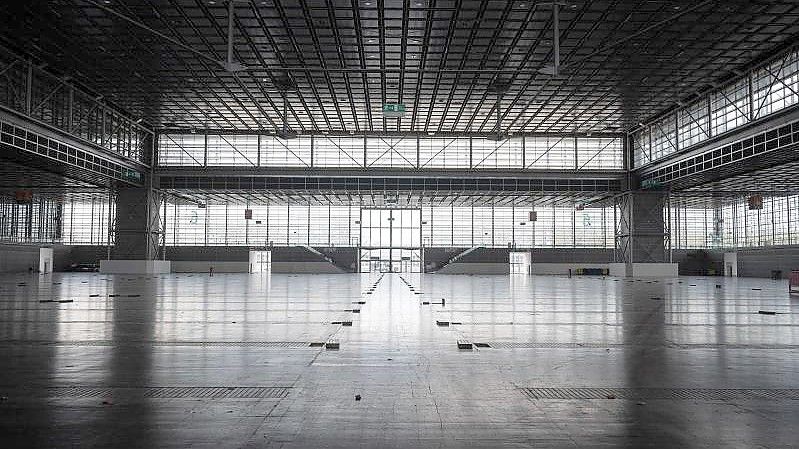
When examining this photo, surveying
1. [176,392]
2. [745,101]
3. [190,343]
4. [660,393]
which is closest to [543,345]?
[660,393]

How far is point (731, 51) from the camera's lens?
1435 inches

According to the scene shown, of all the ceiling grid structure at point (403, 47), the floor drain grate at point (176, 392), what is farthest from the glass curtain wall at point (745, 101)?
the floor drain grate at point (176, 392)

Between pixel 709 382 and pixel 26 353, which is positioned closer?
pixel 709 382

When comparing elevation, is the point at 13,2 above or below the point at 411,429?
above

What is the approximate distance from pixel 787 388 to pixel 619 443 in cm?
338

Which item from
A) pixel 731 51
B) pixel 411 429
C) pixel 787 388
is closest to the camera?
pixel 411 429

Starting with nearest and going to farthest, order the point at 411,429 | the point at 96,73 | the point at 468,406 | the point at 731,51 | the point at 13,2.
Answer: the point at 411,429, the point at 468,406, the point at 13,2, the point at 731,51, the point at 96,73

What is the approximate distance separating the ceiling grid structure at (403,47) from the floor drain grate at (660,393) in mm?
21833

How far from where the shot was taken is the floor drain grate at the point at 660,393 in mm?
6379

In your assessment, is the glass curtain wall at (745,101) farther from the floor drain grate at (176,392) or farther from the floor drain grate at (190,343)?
the floor drain grate at (176,392)

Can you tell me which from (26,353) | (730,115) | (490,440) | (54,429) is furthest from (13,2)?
(730,115)

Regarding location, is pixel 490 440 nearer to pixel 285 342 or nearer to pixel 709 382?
pixel 709 382

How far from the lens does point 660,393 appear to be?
21.6ft

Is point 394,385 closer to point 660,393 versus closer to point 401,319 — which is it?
point 660,393
